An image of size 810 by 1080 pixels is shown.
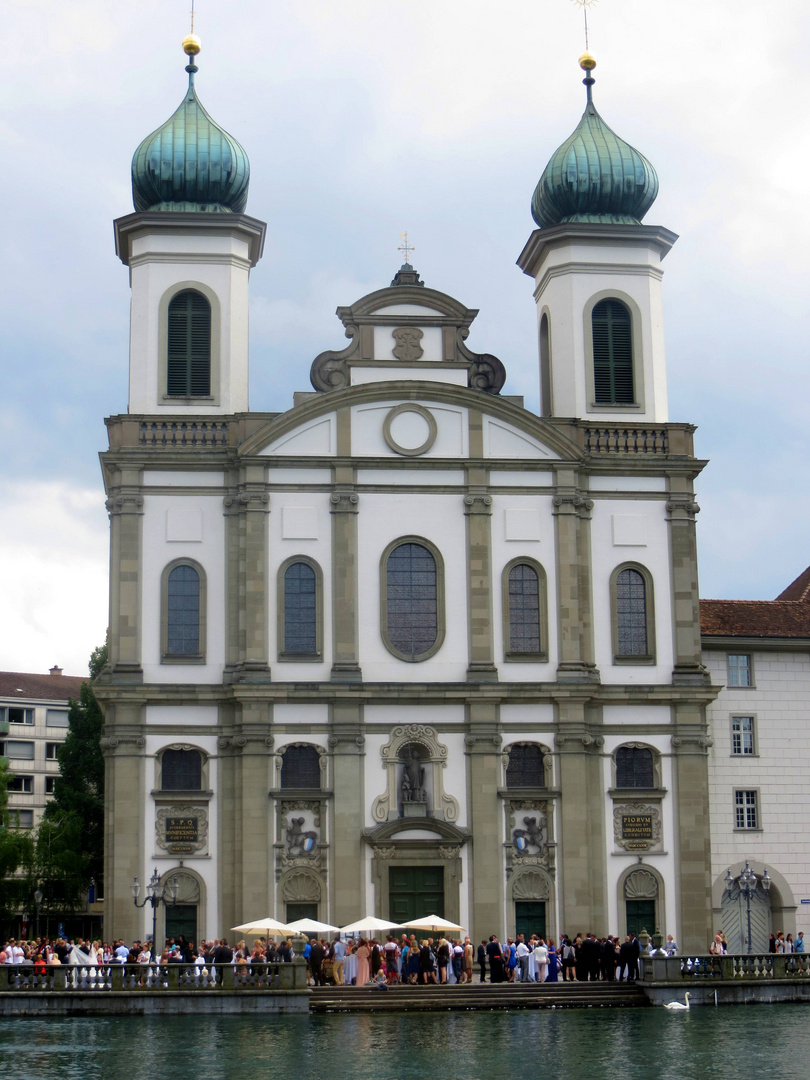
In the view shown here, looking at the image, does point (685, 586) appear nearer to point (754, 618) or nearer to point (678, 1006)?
point (754, 618)

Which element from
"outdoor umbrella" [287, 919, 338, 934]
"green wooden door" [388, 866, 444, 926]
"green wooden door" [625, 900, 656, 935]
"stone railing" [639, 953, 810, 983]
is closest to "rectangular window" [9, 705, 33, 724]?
"green wooden door" [388, 866, 444, 926]

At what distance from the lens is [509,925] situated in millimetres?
46312

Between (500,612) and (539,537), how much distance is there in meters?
2.22

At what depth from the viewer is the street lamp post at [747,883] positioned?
47.2 meters

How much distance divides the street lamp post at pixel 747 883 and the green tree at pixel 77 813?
31107 millimetres

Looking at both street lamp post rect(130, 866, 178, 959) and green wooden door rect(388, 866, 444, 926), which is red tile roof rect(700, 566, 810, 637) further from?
street lamp post rect(130, 866, 178, 959)

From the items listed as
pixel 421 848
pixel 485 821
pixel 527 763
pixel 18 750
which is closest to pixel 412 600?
pixel 527 763

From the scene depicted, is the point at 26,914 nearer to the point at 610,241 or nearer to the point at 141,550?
the point at 141,550

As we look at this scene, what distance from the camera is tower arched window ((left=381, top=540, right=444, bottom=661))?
4806 cm

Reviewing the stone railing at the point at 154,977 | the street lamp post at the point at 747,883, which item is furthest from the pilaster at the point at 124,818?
the street lamp post at the point at 747,883

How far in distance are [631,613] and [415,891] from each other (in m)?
9.18

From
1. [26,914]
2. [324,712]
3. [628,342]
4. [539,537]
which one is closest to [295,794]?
[324,712]

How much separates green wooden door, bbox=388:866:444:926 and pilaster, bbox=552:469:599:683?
590 centimetres

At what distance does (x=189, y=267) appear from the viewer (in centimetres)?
5044
